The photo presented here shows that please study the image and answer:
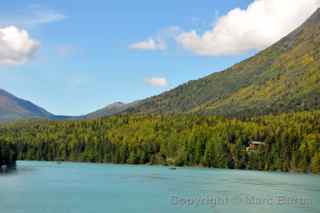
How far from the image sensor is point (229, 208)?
101 metres

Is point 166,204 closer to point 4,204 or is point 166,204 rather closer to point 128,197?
point 128,197

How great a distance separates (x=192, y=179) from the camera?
527 ft

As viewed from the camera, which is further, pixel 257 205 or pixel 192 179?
pixel 192 179

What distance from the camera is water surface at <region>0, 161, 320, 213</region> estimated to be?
332 feet

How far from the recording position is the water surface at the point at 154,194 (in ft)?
332

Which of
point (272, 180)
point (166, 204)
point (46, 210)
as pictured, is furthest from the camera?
point (272, 180)

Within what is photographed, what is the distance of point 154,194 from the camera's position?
121m

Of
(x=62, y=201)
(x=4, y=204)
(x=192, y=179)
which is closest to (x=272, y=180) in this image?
(x=192, y=179)

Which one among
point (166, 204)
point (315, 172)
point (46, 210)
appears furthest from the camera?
→ point (315, 172)

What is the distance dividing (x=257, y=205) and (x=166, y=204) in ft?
48.2

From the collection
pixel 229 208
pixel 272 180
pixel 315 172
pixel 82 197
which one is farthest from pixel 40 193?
pixel 315 172

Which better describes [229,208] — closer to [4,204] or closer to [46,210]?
[46,210]

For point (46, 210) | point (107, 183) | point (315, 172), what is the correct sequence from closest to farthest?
point (46, 210)
point (107, 183)
point (315, 172)

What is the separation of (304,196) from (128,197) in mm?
32669
